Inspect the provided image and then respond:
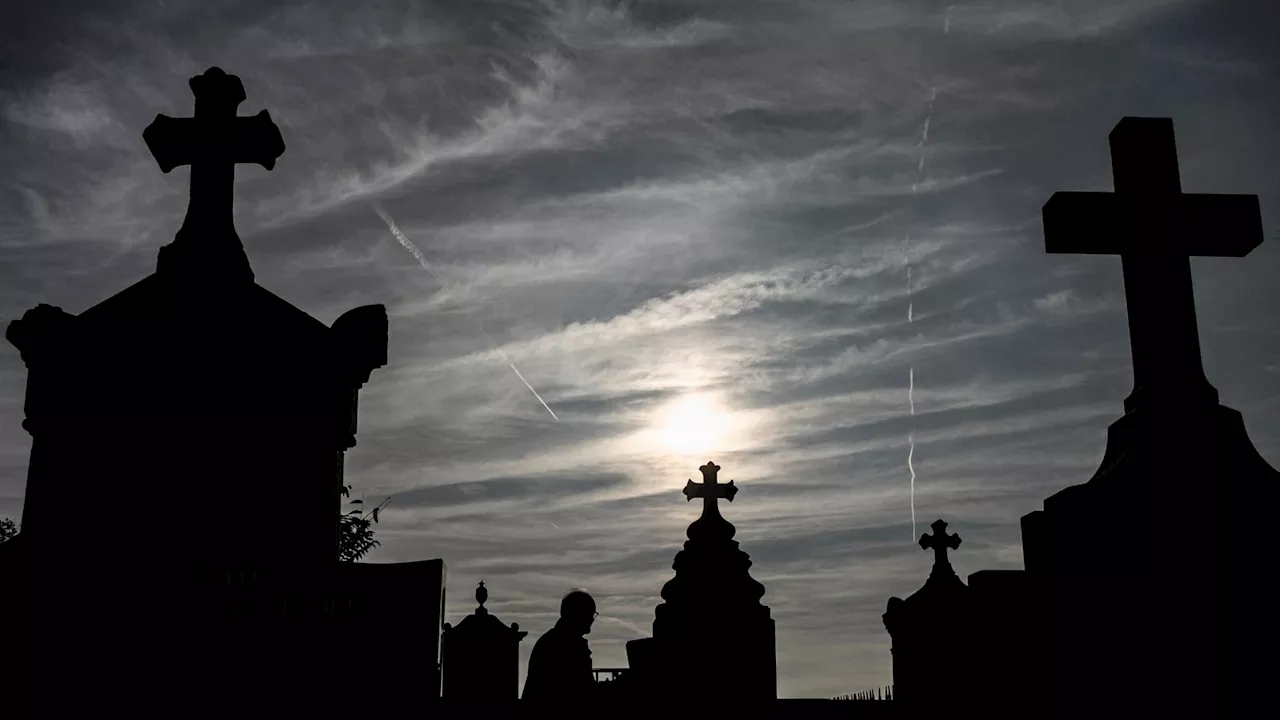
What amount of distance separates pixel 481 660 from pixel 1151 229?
5.85 metres

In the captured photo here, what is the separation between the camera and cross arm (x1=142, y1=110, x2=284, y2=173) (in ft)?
27.7

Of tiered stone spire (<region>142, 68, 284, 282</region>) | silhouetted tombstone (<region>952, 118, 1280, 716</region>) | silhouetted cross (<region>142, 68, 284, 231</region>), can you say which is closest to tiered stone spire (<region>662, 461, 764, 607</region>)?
silhouetted tombstone (<region>952, 118, 1280, 716</region>)

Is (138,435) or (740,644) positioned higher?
(138,435)

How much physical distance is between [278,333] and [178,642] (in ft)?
6.56

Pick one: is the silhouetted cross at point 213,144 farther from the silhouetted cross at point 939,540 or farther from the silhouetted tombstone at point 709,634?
the silhouetted cross at point 939,540

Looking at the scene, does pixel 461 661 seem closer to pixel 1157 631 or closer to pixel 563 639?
pixel 563 639

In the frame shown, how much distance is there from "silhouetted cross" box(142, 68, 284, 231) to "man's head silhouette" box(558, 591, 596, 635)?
341cm

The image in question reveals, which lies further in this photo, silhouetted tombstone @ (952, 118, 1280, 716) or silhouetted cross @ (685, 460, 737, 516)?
silhouetted cross @ (685, 460, 737, 516)

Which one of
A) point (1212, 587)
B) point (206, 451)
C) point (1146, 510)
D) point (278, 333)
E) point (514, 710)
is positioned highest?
point (278, 333)

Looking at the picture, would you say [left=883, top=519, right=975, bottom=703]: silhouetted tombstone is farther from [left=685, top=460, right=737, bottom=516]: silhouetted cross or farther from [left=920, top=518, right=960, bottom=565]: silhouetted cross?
[left=685, top=460, right=737, bottom=516]: silhouetted cross

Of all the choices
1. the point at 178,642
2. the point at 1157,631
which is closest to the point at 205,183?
the point at 178,642

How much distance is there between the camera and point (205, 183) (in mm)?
8312

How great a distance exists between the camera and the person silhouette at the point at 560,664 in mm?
8539

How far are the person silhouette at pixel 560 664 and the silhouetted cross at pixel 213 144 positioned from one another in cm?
356
